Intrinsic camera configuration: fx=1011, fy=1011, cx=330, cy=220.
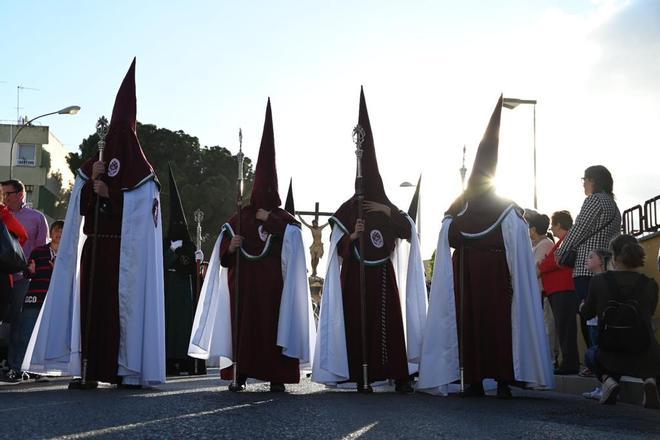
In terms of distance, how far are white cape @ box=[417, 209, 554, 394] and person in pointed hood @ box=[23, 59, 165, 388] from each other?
2508mm

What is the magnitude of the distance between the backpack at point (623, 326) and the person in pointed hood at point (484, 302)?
0.92m

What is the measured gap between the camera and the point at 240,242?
32.3 feet

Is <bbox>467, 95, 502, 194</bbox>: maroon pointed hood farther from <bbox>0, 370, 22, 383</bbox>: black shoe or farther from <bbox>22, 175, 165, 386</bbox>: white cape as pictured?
<bbox>0, 370, 22, 383</bbox>: black shoe

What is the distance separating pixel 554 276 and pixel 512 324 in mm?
2167

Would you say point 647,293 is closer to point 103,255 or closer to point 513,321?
point 513,321

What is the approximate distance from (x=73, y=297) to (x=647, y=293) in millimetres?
5068

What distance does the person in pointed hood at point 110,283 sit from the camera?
9.14 meters

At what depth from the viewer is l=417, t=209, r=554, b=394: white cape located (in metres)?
9.10

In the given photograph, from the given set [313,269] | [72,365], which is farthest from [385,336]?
[313,269]

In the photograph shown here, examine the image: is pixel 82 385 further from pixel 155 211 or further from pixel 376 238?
pixel 376 238

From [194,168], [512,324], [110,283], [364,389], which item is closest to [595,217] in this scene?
[512,324]

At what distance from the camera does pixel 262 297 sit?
9.81m

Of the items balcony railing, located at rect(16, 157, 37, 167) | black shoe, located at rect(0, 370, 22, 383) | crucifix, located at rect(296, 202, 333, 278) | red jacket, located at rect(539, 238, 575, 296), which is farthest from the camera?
balcony railing, located at rect(16, 157, 37, 167)

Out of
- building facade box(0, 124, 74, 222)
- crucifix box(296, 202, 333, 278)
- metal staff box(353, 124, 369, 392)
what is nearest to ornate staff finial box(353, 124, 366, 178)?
metal staff box(353, 124, 369, 392)
